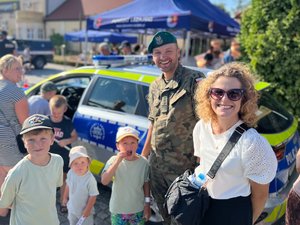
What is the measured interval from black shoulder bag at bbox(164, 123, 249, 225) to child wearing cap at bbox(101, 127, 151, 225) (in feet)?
2.29

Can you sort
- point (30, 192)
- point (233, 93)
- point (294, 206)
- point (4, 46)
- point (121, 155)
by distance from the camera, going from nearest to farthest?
1. point (233, 93)
2. point (294, 206)
3. point (30, 192)
4. point (121, 155)
5. point (4, 46)

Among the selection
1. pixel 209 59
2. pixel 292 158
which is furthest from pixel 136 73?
pixel 209 59

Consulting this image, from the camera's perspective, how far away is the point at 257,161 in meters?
1.62

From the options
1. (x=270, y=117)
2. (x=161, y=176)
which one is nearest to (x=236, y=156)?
(x=161, y=176)

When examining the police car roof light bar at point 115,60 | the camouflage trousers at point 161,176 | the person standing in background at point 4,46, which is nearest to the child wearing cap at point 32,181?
the camouflage trousers at point 161,176

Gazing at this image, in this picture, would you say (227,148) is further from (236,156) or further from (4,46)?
(4,46)

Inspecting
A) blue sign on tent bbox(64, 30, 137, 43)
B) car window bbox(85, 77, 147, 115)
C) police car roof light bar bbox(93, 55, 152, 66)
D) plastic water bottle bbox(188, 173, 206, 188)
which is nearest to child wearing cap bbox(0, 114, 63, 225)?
plastic water bottle bbox(188, 173, 206, 188)

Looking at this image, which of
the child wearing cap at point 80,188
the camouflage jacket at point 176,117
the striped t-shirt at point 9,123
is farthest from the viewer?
the striped t-shirt at point 9,123

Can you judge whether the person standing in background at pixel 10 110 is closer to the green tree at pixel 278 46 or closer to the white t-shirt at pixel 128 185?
the white t-shirt at pixel 128 185

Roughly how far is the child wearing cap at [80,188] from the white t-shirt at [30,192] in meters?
0.49

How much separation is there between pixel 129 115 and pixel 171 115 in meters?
1.03

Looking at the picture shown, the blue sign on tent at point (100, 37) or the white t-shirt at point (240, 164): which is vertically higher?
the blue sign on tent at point (100, 37)

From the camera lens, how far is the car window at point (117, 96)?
3373mm

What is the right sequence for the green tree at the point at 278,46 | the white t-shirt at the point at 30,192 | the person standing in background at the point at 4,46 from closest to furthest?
the white t-shirt at the point at 30,192 < the green tree at the point at 278,46 < the person standing in background at the point at 4,46
